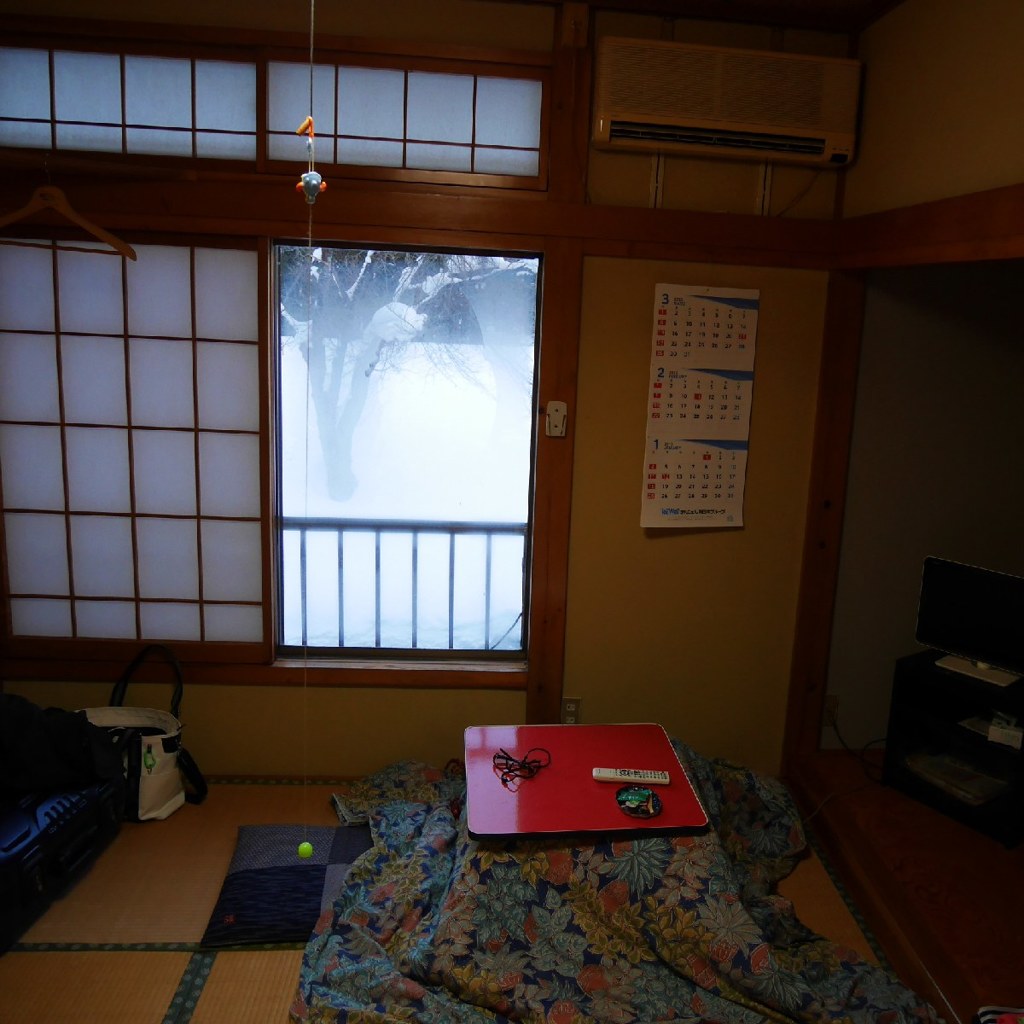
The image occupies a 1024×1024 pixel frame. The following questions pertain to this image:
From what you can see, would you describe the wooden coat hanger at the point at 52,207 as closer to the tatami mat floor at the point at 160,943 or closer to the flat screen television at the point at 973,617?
the tatami mat floor at the point at 160,943

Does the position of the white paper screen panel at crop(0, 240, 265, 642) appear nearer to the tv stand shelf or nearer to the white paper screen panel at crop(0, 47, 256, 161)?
the white paper screen panel at crop(0, 47, 256, 161)

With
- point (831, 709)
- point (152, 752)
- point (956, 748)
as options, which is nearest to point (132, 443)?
point (152, 752)

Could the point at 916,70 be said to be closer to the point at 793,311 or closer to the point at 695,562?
the point at 793,311

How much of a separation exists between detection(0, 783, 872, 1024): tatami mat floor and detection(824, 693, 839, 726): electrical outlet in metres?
0.64

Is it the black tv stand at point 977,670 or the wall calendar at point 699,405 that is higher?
the wall calendar at point 699,405

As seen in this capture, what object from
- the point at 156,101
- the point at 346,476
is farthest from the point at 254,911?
the point at 156,101

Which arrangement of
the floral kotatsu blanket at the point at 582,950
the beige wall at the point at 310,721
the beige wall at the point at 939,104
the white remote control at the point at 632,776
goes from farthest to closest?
the beige wall at the point at 310,721
the white remote control at the point at 632,776
the beige wall at the point at 939,104
the floral kotatsu blanket at the point at 582,950

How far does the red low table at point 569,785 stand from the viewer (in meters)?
2.21

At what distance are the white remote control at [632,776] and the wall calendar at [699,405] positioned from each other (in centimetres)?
103

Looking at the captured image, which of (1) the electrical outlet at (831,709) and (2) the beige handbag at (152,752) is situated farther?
(1) the electrical outlet at (831,709)

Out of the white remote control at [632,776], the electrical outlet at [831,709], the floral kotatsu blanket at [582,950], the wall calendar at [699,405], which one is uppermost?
the wall calendar at [699,405]

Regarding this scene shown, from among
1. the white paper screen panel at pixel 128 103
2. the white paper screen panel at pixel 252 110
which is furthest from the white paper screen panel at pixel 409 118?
the white paper screen panel at pixel 128 103

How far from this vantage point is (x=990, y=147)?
7.40ft

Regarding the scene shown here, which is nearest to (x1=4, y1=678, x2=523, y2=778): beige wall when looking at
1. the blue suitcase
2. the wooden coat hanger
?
the blue suitcase
